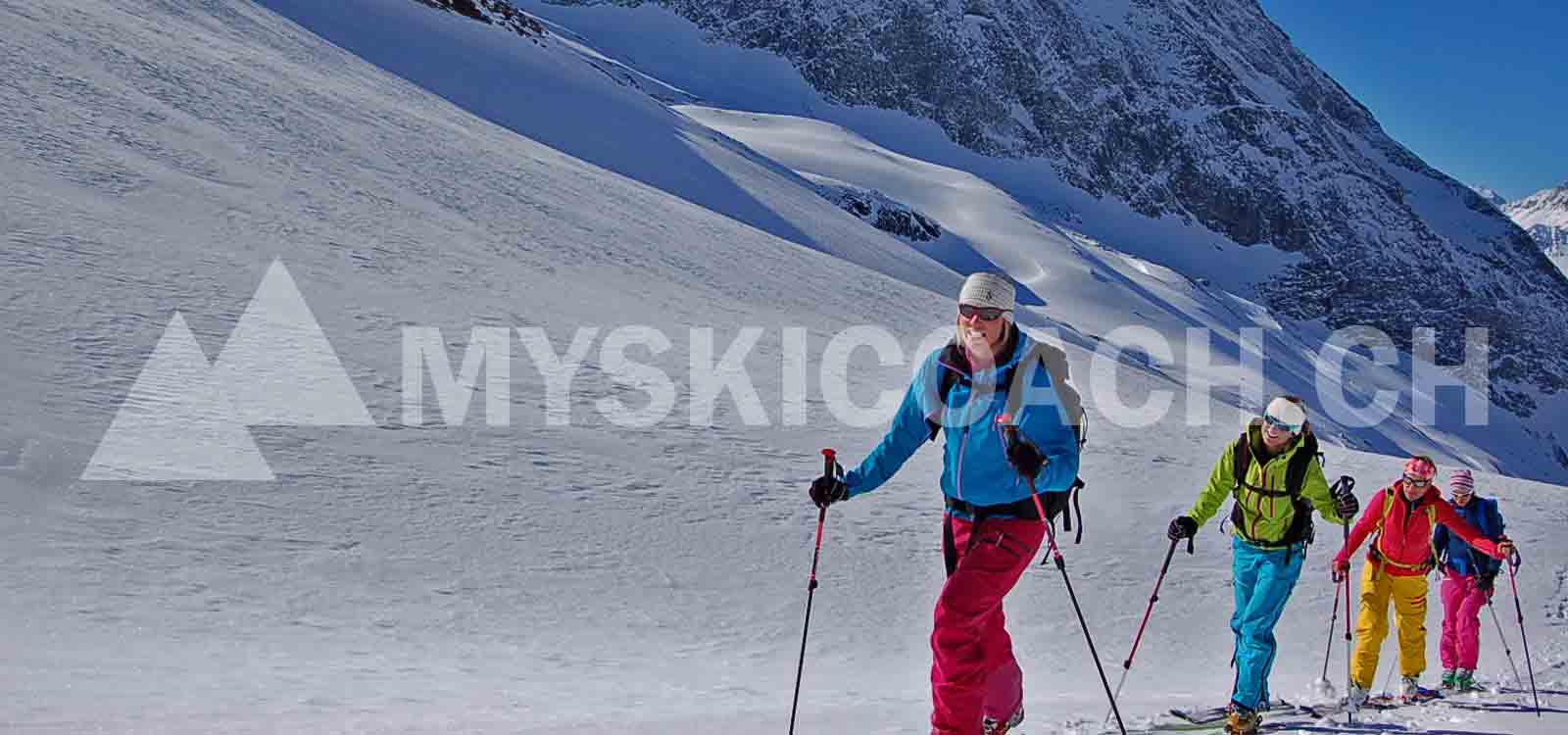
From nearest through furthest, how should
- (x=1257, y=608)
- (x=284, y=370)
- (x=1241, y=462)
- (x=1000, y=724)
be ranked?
(x=1000, y=724) < (x=1257, y=608) < (x=1241, y=462) < (x=284, y=370)

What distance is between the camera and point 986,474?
14.8 feet

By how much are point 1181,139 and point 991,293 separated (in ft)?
479

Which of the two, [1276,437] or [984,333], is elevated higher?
[984,333]

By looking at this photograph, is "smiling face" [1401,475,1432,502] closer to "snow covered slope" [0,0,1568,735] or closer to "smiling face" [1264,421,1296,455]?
"snow covered slope" [0,0,1568,735]

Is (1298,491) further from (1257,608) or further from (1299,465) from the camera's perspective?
(1257,608)

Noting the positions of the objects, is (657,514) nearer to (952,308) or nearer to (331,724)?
(331,724)

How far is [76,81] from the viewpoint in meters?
17.6

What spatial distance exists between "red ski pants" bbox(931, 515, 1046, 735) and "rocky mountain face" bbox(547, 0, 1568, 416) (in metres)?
122

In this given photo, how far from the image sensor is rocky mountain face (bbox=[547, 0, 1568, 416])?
127 meters

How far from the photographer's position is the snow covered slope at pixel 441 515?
552 centimetres

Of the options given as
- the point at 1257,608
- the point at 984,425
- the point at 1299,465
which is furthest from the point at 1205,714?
the point at 984,425

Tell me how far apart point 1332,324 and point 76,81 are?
126977 millimetres

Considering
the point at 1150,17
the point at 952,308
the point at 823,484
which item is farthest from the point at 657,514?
the point at 1150,17

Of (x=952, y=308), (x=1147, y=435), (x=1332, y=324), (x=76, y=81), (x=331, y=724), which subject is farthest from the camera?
(x=1332, y=324)
